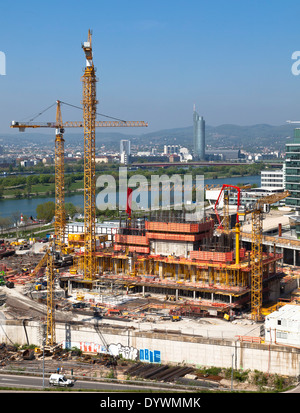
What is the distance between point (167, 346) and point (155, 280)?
20.9 ft

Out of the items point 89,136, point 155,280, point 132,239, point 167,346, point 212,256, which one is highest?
point 89,136

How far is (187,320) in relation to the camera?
2017 cm

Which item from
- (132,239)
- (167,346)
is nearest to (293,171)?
(132,239)

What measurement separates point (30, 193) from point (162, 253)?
2059 inches

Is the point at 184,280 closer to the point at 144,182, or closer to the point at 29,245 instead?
the point at 29,245

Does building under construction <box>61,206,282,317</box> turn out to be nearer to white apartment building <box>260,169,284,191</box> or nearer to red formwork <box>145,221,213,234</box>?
red formwork <box>145,221,213,234</box>

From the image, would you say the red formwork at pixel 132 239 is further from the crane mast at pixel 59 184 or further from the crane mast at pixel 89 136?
the crane mast at pixel 59 184

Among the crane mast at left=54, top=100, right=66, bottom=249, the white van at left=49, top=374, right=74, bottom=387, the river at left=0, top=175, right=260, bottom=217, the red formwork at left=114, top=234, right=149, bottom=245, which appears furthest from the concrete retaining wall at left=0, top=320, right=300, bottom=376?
the river at left=0, top=175, right=260, bottom=217

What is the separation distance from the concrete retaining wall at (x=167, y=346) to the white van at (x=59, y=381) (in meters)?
3.22

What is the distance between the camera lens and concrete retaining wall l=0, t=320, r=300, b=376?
53.3 feet

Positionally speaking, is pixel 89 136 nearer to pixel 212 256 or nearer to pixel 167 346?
pixel 212 256

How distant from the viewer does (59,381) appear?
1513cm
